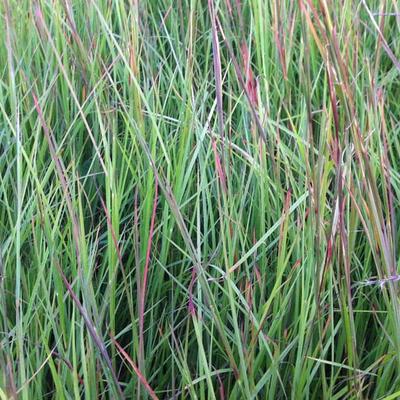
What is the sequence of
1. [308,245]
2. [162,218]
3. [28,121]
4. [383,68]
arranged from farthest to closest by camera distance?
1. [383,68]
2. [28,121]
3. [162,218]
4. [308,245]

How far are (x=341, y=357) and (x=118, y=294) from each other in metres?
0.27

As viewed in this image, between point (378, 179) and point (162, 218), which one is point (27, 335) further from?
point (378, 179)

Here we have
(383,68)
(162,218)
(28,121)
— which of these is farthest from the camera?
(383,68)

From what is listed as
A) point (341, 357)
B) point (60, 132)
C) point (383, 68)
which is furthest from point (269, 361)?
point (383, 68)

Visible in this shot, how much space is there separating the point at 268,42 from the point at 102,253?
0.46 metres

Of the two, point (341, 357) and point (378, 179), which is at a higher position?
point (378, 179)

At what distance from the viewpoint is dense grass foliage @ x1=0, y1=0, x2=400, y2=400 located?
0.65 metres

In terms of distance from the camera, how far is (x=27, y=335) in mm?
749

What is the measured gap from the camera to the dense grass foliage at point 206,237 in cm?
65

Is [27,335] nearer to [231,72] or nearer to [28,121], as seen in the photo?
[28,121]

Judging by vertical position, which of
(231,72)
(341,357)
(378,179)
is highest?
(231,72)

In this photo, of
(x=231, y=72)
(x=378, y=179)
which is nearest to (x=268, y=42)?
(x=231, y=72)

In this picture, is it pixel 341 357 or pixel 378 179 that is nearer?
pixel 341 357

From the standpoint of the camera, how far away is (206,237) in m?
0.80
